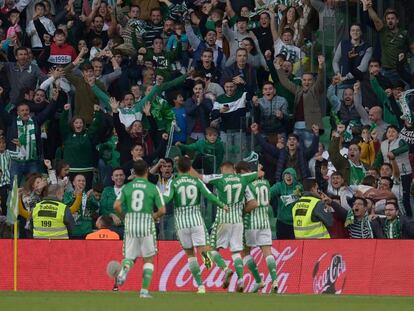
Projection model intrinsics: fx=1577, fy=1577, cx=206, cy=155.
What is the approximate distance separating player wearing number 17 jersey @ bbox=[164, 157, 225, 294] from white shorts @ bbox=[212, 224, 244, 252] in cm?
84

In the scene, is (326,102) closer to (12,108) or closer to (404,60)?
(404,60)

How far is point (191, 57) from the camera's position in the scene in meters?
32.2

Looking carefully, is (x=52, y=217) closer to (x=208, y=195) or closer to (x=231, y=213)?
(x=231, y=213)

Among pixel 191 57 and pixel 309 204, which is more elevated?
pixel 191 57

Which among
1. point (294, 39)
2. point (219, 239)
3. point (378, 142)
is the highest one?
point (294, 39)

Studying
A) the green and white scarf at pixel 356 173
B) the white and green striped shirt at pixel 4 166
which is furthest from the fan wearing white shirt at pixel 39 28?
the green and white scarf at pixel 356 173

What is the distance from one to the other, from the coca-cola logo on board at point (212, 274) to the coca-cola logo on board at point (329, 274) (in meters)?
0.59

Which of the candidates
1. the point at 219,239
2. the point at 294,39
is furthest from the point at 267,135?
the point at 219,239

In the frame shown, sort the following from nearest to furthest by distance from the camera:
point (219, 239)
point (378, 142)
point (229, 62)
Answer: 1. point (219, 239)
2. point (378, 142)
3. point (229, 62)

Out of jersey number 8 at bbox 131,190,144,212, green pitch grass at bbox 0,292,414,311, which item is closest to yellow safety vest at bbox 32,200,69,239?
green pitch grass at bbox 0,292,414,311

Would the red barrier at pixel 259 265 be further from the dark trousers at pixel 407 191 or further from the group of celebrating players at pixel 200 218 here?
the dark trousers at pixel 407 191

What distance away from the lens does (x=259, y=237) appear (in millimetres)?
25516

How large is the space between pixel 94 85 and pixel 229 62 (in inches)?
109

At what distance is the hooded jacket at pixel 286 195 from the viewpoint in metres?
27.6
